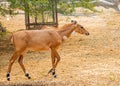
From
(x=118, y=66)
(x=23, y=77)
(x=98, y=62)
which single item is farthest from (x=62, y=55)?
(x=23, y=77)

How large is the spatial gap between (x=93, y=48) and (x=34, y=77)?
14.6 ft

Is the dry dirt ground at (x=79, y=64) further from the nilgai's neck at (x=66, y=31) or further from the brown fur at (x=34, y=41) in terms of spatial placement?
the nilgai's neck at (x=66, y=31)

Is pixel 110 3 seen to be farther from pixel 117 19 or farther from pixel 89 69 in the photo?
pixel 89 69

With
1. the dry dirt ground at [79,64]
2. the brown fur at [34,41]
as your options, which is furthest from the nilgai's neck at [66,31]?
the dry dirt ground at [79,64]

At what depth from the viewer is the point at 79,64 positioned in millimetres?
10430

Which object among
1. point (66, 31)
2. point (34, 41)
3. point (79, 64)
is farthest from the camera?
point (79, 64)

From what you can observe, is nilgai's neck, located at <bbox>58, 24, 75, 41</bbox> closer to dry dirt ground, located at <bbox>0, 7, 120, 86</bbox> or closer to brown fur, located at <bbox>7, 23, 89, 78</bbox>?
brown fur, located at <bbox>7, 23, 89, 78</bbox>

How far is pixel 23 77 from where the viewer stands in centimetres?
897

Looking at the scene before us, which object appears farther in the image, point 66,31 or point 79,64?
point 79,64

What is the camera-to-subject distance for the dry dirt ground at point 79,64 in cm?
850

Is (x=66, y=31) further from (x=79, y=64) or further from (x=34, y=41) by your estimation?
(x=79, y=64)

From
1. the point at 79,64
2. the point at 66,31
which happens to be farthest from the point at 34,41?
the point at 79,64

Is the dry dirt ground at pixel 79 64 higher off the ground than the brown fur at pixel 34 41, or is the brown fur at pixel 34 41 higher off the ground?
the brown fur at pixel 34 41

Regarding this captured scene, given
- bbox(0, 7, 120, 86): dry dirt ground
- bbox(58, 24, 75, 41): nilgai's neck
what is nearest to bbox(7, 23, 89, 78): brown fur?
bbox(58, 24, 75, 41): nilgai's neck
